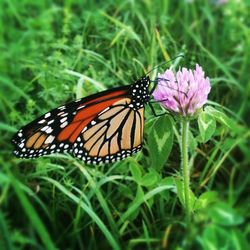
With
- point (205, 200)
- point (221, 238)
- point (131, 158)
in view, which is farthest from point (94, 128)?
point (221, 238)

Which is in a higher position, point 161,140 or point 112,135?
point 112,135

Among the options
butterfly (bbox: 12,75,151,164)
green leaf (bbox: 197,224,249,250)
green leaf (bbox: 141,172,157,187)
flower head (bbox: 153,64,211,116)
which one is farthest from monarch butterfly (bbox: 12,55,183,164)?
green leaf (bbox: 197,224,249,250)

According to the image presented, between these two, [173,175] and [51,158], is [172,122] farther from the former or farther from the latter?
[51,158]

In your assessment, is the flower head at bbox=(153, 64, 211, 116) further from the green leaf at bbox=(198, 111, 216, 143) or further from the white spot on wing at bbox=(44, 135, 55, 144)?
the white spot on wing at bbox=(44, 135, 55, 144)

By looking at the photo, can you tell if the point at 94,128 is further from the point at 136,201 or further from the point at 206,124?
the point at 206,124

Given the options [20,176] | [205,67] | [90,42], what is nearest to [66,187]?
[20,176]

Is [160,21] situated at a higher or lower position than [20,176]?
higher

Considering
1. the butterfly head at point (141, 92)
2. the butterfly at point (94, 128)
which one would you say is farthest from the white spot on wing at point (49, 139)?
the butterfly head at point (141, 92)
